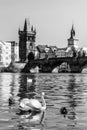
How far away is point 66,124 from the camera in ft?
66.6

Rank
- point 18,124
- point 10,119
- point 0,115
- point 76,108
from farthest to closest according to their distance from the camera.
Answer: point 76,108, point 0,115, point 10,119, point 18,124

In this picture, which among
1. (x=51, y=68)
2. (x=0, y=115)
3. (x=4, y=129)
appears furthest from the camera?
(x=51, y=68)

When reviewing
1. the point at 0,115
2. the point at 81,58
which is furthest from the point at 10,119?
the point at 81,58

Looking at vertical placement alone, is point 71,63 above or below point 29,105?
above

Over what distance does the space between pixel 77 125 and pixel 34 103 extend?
458cm

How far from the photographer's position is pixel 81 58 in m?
179

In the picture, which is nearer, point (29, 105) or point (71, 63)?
point (29, 105)

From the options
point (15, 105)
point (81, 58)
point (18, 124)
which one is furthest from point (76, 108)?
point (81, 58)

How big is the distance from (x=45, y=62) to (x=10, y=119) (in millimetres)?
177288

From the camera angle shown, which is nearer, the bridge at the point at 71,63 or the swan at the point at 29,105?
the swan at the point at 29,105

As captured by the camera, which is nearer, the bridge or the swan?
the swan

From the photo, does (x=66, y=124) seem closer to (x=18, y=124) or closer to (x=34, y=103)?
(x=18, y=124)

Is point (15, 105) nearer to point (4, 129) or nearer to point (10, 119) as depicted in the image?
point (10, 119)

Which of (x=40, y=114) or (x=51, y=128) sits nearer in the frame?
(x=51, y=128)
